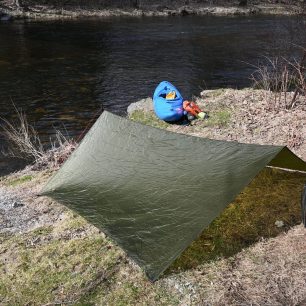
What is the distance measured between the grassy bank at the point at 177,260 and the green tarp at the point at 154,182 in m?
0.42

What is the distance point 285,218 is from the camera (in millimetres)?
6934

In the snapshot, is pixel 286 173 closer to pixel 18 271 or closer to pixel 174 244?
pixel 174 244

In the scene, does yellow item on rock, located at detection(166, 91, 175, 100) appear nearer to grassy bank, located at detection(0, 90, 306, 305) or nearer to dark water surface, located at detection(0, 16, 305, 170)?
dark water surface, located at detection(0, 16, 305, 170)

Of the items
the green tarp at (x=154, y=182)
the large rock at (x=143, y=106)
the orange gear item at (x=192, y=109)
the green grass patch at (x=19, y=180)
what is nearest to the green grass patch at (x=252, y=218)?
the green tarp at (x=154, y=182)

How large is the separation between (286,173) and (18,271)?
203 inches

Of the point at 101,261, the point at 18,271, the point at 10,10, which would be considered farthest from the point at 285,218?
the point at 10,10

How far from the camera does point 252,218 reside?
275 inches

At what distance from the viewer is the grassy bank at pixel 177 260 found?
5500mm

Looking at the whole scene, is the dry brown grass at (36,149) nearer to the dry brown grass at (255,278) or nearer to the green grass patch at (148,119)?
the green grass patch at (148,119)

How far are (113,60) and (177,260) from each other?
16982 millimetres

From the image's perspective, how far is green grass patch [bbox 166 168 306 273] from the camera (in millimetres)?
6272

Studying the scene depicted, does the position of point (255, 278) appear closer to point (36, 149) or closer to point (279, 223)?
point (279, 223)

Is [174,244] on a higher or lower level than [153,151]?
lower

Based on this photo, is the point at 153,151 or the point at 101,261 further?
the point at 153,151
